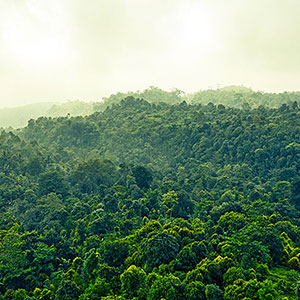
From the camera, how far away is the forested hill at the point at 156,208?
64.7 feet

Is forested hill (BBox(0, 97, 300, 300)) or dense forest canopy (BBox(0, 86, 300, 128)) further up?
dense forest canopy (BBox(0, 86, 300, 128))

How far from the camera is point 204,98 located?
88.6m

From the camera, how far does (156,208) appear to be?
3216 cm

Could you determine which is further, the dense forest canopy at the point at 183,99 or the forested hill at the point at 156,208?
the dense forest canopy at the point at 183,99

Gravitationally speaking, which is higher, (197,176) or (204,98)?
(204,98)

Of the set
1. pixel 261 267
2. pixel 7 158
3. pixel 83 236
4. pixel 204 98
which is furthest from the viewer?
pixel 204 98

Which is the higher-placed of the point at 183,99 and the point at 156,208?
the point at 183,99

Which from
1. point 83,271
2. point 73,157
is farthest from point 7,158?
point 83,271

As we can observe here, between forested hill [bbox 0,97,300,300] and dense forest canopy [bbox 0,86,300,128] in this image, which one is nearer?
forested hill [bbox 0,97,300,300]

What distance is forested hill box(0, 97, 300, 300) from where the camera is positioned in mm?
19719

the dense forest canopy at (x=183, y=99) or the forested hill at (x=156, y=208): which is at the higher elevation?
the dense forest canopy at (x=183, y=99)

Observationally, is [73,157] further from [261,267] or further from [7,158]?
[261,267]

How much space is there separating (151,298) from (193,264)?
12.2ft

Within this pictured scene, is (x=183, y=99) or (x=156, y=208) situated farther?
(x=183, y=99)
